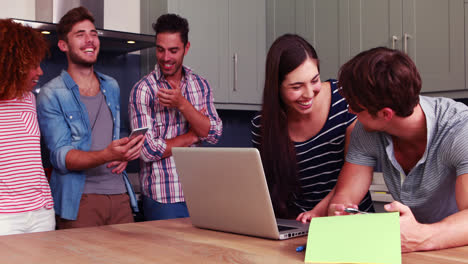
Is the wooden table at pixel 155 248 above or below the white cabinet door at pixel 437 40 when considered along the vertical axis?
below

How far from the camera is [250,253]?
44.6 inches

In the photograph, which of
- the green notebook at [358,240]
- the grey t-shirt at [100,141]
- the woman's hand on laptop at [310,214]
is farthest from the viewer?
the grey t-shirt at [100,141]

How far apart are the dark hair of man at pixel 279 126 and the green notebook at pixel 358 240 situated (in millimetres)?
649

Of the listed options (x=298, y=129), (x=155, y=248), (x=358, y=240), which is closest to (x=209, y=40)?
(x=298, y=129)

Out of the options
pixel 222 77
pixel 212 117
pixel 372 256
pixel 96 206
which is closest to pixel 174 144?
pixel 212 117

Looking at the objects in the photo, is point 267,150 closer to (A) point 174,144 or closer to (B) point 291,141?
(B) point 291,141

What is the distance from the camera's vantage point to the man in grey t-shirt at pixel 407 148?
1130 millimetres

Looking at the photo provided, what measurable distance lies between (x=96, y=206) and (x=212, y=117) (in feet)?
2.24

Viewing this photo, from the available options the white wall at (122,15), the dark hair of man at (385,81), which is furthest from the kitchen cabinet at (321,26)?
the dark hair of man at (385,81)

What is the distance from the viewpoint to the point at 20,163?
1924 millimetres

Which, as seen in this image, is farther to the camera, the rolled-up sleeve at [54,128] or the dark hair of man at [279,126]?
the rolled-up sleeve at [54,128]

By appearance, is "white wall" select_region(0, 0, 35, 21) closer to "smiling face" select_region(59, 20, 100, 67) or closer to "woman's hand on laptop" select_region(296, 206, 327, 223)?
"smiling face" select_region(59, 20, 100, 67)

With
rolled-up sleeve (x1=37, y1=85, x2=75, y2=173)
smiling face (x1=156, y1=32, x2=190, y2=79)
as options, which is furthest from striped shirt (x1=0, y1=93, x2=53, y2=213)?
smiling face (x1=156, y1=32, x2=190, y2=79)

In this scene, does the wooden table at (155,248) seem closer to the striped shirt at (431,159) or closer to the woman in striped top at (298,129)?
the striped shirt at (431,159)
